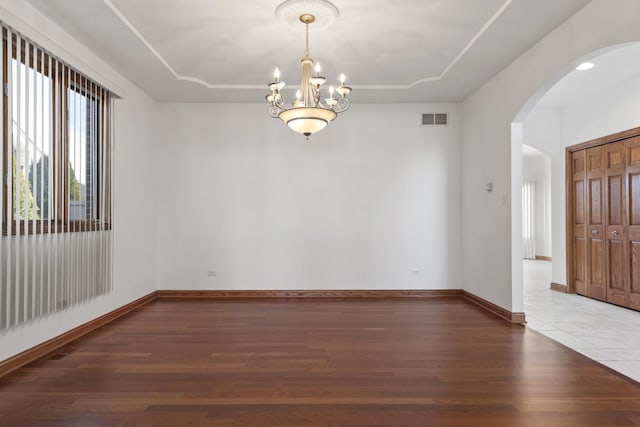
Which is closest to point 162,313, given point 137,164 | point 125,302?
point 125,302

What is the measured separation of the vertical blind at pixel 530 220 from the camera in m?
11.8

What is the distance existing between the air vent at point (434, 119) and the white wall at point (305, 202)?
116mm

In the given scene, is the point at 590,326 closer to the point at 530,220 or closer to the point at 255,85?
the point at 255,85

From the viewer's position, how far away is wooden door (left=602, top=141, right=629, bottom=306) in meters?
5.11

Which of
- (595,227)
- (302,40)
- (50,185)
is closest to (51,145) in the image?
(50,185)

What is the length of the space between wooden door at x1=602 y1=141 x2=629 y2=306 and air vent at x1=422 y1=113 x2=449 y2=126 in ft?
7.24

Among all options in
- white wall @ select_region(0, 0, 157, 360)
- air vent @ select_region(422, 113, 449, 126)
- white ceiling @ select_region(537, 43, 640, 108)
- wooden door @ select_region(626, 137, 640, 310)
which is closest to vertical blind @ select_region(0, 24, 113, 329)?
white wall @ select_region(0, 0, 157, 360)

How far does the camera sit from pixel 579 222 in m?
5.95

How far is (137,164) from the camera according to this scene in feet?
16.7

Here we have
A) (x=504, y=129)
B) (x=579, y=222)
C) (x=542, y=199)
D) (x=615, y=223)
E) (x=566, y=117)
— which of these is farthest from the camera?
(x=542, y=199)

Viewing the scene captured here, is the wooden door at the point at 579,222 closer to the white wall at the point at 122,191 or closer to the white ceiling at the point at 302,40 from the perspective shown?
the white ceiling at the point at 302,40

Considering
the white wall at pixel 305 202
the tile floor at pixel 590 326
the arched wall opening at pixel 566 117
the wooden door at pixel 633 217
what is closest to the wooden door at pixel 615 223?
the wooden door at pixel 633 217

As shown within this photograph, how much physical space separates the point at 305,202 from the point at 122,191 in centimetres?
245

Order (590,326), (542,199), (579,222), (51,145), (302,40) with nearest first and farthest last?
(51,145)
(302,40)
(590,326)
(579,222)
(542,199)
